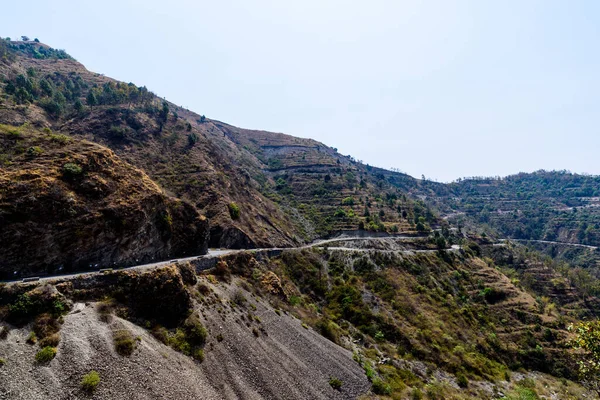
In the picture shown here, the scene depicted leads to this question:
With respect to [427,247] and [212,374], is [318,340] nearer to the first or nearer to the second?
[212,374]

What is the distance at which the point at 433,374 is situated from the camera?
153 feet

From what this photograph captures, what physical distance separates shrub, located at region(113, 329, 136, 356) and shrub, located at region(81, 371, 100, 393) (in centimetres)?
251

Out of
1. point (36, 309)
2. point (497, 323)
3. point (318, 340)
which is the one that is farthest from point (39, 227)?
point (497, 323)

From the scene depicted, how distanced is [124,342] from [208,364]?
26.1ft

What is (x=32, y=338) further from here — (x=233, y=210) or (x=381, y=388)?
(x=233, y=210)

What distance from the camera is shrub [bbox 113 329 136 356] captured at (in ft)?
77.8

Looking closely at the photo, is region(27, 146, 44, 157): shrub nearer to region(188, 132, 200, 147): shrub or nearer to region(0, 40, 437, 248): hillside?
region(0, 40, 437, 248): hillside

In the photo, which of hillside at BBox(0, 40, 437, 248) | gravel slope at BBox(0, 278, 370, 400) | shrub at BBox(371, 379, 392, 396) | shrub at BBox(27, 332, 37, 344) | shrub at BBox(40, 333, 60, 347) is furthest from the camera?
hillside at BBox(0, 40, 437, 248)

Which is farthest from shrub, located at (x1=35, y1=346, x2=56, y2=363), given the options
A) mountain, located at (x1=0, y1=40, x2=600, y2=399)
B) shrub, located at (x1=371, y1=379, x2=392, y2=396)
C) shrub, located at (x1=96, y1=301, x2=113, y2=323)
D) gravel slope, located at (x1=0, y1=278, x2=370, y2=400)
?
shrub, located at (x1=371, y1=379, x2=392, y2=396)

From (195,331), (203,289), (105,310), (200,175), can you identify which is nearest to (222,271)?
(203,289)

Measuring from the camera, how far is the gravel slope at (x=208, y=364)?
65.4ft

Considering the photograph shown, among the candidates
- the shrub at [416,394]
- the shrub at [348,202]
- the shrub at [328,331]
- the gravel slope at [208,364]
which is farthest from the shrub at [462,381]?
the shrub at [348,202]

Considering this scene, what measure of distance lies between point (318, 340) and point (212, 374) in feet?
57.2

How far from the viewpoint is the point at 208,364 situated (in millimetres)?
28078
